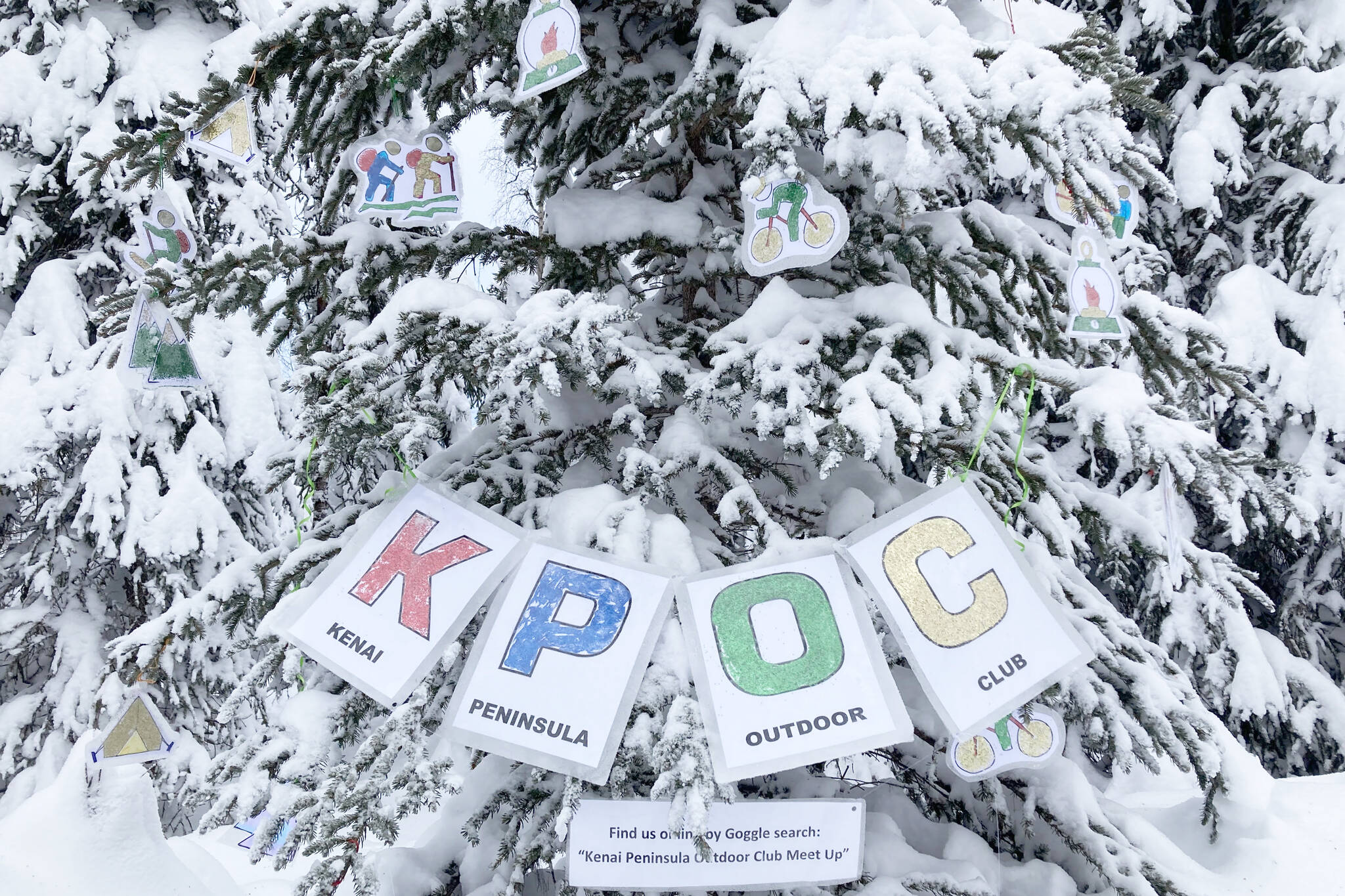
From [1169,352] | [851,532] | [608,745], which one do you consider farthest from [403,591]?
[1169,352]

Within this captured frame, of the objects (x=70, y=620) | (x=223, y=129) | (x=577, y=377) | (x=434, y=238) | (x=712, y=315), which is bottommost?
(x=70, y=620)

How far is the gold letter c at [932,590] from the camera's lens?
2381 mm

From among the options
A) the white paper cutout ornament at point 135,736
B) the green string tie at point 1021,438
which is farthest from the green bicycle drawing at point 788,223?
the white paper cutout ornament at point 135,736

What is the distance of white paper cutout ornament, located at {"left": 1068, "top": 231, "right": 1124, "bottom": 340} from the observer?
2.64m

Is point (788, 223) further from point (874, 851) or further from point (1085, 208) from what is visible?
point (874, 851)

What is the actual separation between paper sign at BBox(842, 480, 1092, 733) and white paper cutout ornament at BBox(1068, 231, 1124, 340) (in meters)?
0.61

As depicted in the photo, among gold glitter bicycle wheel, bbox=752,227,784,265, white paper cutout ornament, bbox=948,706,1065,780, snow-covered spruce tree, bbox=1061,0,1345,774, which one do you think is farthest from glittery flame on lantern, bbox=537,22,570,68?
snow-covered spruce tree, bbox=1061,0,1345,774

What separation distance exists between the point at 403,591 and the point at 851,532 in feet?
4.08

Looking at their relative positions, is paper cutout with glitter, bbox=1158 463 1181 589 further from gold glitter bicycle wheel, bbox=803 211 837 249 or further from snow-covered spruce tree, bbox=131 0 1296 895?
gold glitter bicycle wheel, bbox=803 211 837 249

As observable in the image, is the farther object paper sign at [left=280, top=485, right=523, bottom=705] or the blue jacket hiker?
the blue jacket hiker

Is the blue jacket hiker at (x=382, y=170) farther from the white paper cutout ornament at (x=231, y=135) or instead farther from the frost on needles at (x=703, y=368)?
the white paper cutout ornament at (x=231, y=135)

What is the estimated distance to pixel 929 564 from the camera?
2.46 metres

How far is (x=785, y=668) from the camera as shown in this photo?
7.71 ft

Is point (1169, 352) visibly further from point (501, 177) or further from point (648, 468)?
point (501, 177)
